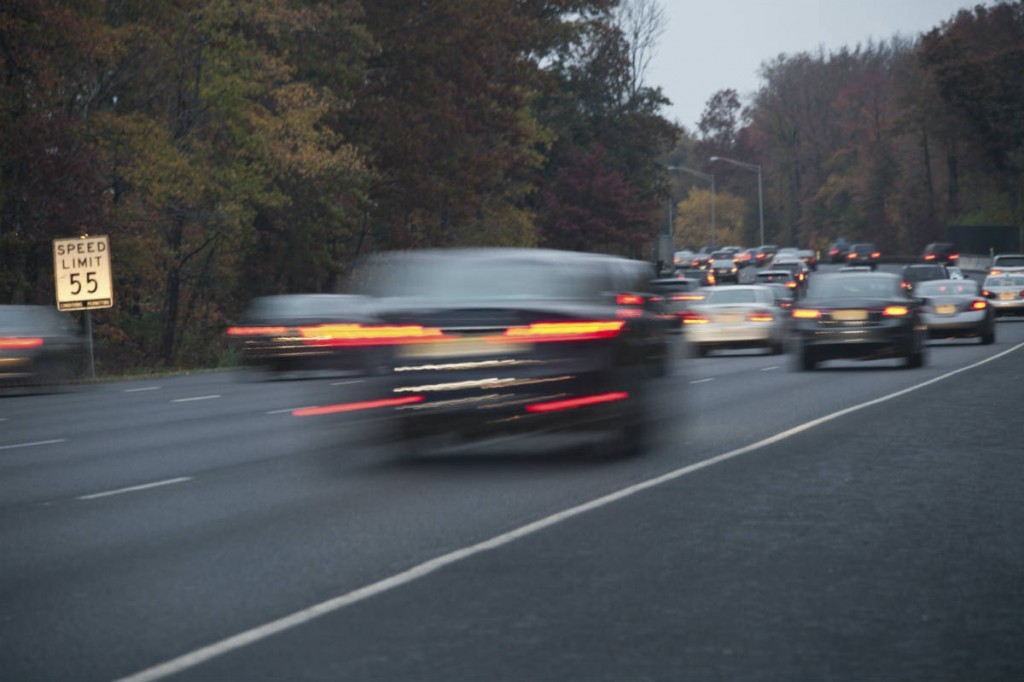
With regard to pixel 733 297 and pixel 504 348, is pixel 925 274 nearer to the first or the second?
pixel 733 297

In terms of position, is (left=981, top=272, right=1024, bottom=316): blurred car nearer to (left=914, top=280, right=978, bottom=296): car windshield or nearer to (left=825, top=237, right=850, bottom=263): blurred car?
(left=914, top=280, right=978, bottom=296): car windshield

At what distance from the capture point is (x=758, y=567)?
8.81 metres

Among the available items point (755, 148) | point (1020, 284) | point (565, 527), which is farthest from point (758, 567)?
point (755, 148)

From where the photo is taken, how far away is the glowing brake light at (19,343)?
2878 centimetres

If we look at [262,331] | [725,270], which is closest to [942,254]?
[725,270]

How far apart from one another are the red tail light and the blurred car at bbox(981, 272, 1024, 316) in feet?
125

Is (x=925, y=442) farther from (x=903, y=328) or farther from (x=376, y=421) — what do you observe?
(x=903, y=328)

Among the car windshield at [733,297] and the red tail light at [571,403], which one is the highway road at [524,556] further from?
the car windshield at [733,297]

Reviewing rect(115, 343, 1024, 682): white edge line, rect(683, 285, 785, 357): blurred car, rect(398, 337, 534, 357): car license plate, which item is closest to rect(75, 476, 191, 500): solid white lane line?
rect(398, 337, 534, 357): car license plate

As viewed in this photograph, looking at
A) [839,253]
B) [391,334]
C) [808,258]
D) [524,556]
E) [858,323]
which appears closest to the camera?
[524,556]

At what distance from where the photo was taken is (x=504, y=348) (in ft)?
44.1

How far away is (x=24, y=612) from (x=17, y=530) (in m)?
3.00

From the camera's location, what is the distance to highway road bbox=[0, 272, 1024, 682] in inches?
268

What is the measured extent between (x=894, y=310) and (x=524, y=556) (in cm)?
1904
